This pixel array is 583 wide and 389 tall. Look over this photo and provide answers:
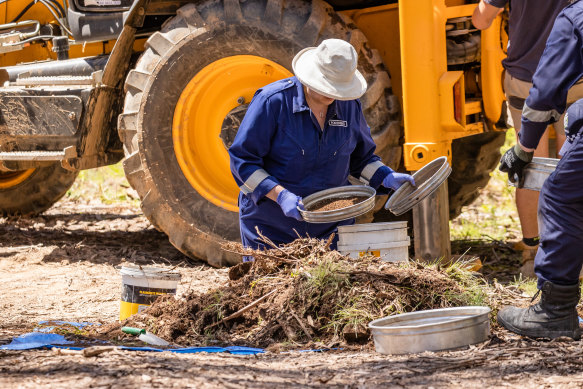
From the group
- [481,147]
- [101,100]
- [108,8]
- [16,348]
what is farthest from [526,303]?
[108,8]

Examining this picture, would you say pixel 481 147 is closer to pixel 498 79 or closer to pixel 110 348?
pixel 498 79

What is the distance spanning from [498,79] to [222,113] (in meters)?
2.00

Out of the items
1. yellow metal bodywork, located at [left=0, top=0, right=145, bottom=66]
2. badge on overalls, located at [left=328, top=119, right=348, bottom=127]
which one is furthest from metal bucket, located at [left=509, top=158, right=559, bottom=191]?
yellow metal bodywork, located at [left=0, top=0, right=145, bottom=66]

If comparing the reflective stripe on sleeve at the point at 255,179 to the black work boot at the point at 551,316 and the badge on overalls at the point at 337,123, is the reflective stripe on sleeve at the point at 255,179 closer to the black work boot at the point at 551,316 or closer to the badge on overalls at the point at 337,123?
the badge on overalls at the point at 337,123

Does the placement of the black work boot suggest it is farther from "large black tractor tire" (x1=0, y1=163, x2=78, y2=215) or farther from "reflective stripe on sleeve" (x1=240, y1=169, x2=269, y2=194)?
"large black tractor tire" (x1=0, y1=163, x2=78, y2=215)

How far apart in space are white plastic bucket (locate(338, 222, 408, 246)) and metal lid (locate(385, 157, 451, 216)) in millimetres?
97

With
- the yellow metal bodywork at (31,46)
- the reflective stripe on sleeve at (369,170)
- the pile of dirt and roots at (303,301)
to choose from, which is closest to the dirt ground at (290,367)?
the pile of dirt and roots at (303,301)

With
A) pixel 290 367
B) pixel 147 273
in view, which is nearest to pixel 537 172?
pixel 290 367

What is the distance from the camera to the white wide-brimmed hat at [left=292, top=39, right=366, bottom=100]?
4852 mm

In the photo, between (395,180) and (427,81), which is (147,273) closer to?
(395,180)

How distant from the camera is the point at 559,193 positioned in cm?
420

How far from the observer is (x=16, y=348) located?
4199mm

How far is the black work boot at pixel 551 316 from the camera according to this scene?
4.31 meters

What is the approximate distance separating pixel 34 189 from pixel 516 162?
5.95m
